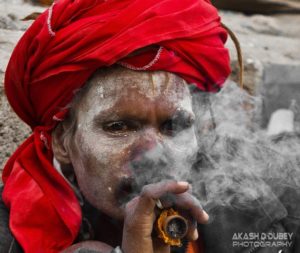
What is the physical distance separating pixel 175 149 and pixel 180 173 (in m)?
0.11

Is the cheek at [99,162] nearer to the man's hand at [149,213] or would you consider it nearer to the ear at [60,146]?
the ear at [60,146]

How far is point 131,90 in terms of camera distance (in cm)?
281

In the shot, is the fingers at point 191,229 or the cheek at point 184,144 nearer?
the fingers at point 191,229

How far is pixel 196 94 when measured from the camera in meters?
3.08

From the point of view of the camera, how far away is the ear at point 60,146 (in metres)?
3.03

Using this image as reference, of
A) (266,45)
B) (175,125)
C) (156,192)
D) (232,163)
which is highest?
(156,192)

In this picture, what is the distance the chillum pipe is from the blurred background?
6.09ft

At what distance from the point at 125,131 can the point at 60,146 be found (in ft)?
1.23

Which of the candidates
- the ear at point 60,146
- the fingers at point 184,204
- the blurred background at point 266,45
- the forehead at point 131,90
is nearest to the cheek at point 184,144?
the forehead at point 131,90

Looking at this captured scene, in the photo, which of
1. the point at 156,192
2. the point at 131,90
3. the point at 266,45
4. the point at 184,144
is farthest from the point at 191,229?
the point at 266,45

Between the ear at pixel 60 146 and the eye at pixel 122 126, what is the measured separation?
0.29m

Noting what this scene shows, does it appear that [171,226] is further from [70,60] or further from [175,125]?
[70,60]

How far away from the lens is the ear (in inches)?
119

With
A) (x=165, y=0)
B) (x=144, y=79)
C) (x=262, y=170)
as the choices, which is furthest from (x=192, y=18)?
(x=262, y=170)
